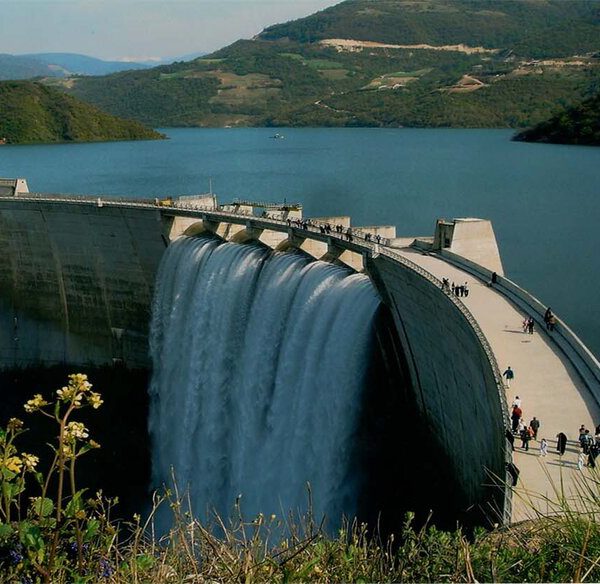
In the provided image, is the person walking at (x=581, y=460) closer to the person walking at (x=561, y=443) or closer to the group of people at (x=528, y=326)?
the person walking at (x=561, y=443)

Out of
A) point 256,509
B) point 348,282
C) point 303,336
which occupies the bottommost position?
point 256,509

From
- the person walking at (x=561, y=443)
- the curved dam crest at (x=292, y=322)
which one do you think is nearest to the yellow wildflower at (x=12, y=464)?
the curved dam crest at (x=292, y=322)

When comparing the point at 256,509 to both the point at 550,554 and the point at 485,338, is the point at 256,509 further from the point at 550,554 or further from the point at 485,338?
the point at 550,554

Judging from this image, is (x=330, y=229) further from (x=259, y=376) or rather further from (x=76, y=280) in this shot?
(x=76, y=280)

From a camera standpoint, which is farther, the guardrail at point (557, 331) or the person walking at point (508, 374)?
the guardrail at point (557, 331)

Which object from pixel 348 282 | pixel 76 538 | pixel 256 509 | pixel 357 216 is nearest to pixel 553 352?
pixel 348 282

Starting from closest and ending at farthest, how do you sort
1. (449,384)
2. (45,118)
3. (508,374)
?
(508,374)
(449,384)
(45,118)

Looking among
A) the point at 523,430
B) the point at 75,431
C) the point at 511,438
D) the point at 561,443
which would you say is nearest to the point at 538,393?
the point at 523,430
